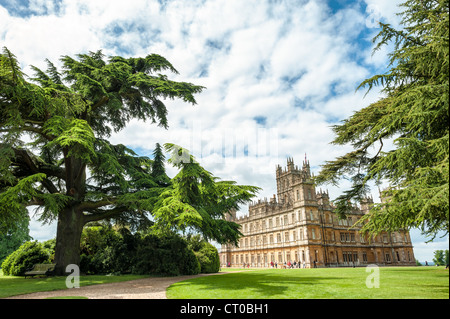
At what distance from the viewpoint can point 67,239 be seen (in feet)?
47.7

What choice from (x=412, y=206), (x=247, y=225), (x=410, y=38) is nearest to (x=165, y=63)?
(x=410, y=38)

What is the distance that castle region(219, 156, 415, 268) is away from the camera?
39.9 meters

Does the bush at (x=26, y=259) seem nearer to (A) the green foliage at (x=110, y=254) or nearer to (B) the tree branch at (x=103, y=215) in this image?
(A) the green foliage at (x=110, y=254)

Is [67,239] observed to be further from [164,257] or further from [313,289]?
[313,289]

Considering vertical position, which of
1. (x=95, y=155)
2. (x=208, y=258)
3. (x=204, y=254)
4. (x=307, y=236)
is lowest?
(x=208, y=258)

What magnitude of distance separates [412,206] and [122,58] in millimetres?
15535

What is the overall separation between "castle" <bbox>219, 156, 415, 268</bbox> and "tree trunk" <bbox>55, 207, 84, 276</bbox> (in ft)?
94.9

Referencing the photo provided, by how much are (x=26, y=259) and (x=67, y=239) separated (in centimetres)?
342

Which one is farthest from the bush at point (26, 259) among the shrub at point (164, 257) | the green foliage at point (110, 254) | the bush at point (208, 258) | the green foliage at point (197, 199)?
the green foliage at point (197, 199)

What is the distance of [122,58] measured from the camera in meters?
15.9

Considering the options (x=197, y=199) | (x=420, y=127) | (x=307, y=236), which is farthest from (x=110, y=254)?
(x=307, y=236)

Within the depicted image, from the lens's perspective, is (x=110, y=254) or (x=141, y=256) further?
(x=110, y=254)
